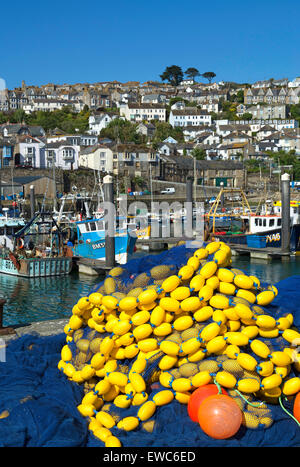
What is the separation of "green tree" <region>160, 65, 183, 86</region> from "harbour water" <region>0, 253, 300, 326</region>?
4674 inches

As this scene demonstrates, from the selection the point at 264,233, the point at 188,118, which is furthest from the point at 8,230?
the point at 188,118

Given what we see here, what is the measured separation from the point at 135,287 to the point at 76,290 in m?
12.0

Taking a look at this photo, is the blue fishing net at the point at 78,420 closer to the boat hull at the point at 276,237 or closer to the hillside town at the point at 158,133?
the boat hull at the point at 276,237

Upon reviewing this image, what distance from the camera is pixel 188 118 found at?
299 feet

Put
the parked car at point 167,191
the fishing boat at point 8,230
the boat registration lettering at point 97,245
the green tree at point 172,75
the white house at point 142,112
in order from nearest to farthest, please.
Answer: the boat registration lettering at point 97,245
the fishing boat at point 8,230
the parked car at point 167,191
the white house at point 142,112
the green tree at point 172,75

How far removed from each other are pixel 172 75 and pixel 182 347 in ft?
446

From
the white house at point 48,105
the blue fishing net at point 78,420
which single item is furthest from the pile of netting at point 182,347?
the white house at point 48,105

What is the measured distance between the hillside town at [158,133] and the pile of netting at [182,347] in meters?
30.5

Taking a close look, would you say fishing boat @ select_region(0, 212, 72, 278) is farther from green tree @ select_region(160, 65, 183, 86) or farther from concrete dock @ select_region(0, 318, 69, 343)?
green tree @ select_region(160, 65, 183, 86)

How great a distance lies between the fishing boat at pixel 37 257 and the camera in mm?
19297

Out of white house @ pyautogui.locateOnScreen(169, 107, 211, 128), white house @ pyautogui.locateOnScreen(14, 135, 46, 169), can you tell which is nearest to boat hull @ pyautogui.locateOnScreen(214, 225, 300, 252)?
white house @ pyautogui.locateOnScreen(14, 135, 46, 169)

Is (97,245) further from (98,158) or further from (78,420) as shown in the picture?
(98,158)

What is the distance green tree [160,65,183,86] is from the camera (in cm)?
13325

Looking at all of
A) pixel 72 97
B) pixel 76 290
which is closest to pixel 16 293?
pixel 76 290
